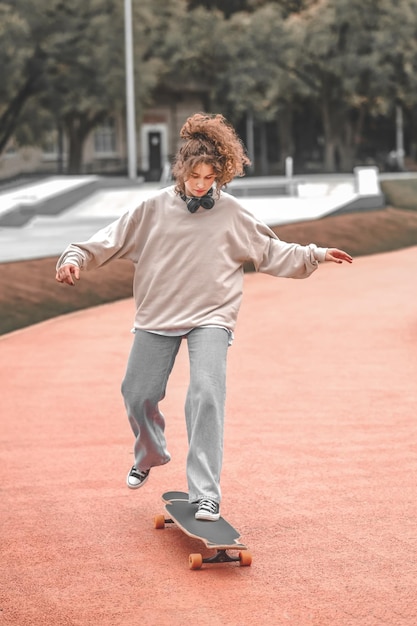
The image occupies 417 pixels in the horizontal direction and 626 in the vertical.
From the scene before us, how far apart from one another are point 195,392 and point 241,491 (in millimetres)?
1526

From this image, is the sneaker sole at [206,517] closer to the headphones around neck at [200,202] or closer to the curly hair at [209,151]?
the headphones around neck at [200,202]

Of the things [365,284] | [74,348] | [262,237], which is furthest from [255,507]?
[365,284]

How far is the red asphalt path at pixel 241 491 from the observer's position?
5.07m

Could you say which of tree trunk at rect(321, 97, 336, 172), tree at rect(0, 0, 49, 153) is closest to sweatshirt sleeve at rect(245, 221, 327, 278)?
tree at rect(0, 0, 49, 153)

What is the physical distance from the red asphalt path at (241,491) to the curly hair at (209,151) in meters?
1.70

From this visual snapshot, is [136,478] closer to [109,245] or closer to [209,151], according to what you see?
[109,245]

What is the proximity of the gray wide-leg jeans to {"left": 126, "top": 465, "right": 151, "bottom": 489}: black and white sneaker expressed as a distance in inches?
13.9

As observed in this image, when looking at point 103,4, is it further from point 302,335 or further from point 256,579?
point 256,579

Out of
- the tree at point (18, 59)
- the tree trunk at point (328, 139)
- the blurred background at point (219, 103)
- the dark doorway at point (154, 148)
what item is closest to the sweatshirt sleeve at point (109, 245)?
the blurred background at point (219, 103)

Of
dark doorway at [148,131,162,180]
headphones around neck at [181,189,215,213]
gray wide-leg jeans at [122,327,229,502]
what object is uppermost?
headphones around neck at [181,189,215,213]

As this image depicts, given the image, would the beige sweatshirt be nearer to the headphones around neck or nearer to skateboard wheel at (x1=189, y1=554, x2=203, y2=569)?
the headphones around neck

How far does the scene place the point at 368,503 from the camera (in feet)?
21.8

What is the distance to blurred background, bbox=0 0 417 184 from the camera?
4378 centimetres

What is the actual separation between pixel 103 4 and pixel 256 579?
40604 mm
